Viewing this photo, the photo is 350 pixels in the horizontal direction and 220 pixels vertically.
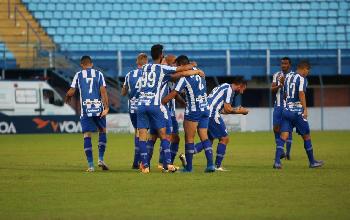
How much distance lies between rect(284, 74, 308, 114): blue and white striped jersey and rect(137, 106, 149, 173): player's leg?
8.82 feet

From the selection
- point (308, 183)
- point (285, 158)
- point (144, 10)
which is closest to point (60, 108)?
point (144, 10)

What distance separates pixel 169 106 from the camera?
55.1ft

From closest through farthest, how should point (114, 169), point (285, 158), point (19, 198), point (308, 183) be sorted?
point (19, 198)
point (308, 183)
point (114, 169)
point (285, 158)

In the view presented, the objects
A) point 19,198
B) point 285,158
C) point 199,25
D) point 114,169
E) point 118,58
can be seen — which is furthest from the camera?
point 199,25

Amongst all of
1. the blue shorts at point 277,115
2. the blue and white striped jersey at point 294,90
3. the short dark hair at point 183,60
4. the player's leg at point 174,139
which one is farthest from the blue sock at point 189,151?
the blue shorts at point 277,115

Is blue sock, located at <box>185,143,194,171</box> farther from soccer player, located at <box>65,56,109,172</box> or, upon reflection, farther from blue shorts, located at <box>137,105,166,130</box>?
soccer player, located at <box>65,56,109,172</box>

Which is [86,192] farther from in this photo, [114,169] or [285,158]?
[285,158]

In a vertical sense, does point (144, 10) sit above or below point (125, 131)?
above

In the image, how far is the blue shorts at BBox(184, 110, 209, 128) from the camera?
51.8ft

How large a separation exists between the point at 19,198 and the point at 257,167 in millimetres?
6291

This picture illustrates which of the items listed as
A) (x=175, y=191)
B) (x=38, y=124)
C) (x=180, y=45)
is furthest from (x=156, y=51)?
(x=180, y=45)

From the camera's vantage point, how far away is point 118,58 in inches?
1432

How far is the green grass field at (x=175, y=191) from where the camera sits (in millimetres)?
10445

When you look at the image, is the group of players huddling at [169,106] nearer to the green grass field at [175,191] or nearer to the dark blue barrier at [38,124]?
the green grass field at [175,191]
